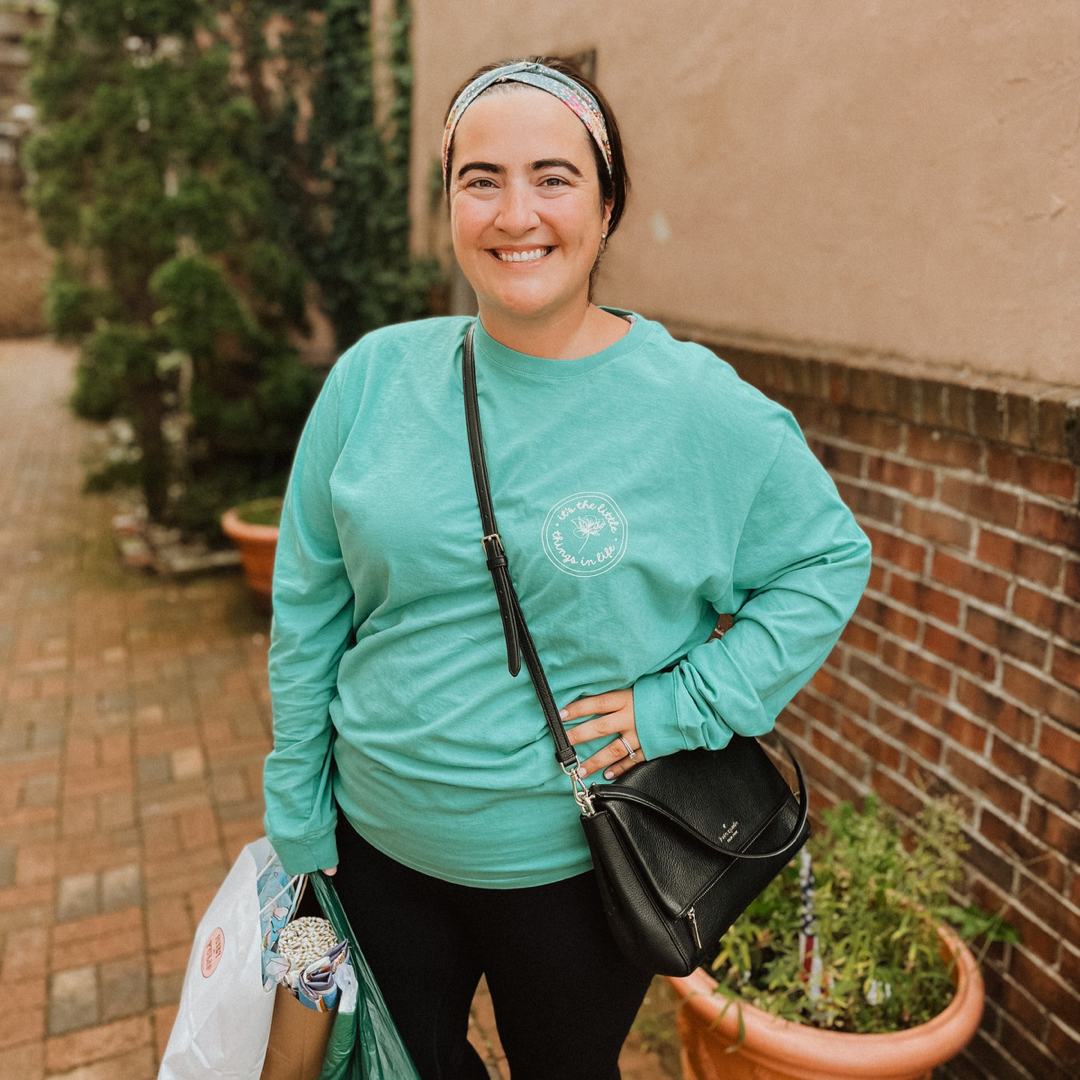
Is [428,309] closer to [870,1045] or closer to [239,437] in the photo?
[239,437]

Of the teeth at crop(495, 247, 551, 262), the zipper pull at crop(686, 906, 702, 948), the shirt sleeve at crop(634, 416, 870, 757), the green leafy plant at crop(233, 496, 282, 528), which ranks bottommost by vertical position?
the green leafy plant at crop(233, 496, 282, 528)

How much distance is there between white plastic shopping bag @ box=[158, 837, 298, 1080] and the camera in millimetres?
1487

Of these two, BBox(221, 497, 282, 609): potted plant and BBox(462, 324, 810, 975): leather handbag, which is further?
BBox(221, 497, 282, 609): potted plant

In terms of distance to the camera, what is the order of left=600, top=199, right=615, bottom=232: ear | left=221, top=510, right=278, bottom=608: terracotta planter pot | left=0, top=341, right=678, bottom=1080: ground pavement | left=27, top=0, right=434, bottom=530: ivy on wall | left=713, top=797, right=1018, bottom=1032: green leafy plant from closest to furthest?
left=600, top=199, right=615, bottom=232: ear → left=713, top=797, right=1018, bottom=1032: green leafy plant → left=0, top=341, right=678, bottom=1080: ground pavement → left=221, top=510, right=278, bottom=608: terracotta planter pot → left=27, top=0, right=434, bottom=530: ivy on wall

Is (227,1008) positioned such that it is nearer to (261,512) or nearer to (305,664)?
(305,664)

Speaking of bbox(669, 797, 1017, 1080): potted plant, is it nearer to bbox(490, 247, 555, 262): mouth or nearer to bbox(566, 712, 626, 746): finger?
bbox(566, 712, 626, 746): finger

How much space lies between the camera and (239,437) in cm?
591

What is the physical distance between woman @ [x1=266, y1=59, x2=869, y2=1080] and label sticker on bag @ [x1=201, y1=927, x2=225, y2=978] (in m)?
0.19

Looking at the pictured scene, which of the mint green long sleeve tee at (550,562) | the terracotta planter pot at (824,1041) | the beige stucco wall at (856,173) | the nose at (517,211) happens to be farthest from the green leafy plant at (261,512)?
the nose at (517,211)

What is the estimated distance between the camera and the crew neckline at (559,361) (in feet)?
4.62

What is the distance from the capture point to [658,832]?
1.41m

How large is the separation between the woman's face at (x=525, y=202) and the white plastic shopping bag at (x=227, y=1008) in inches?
40.2

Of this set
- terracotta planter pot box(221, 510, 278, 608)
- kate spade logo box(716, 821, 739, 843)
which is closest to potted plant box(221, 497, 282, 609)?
terracotta planter pot box(221, 510, 278, 608)

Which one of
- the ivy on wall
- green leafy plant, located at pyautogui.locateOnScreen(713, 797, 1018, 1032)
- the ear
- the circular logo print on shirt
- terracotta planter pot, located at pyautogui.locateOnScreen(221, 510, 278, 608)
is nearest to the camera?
the circular logo print on shirt
